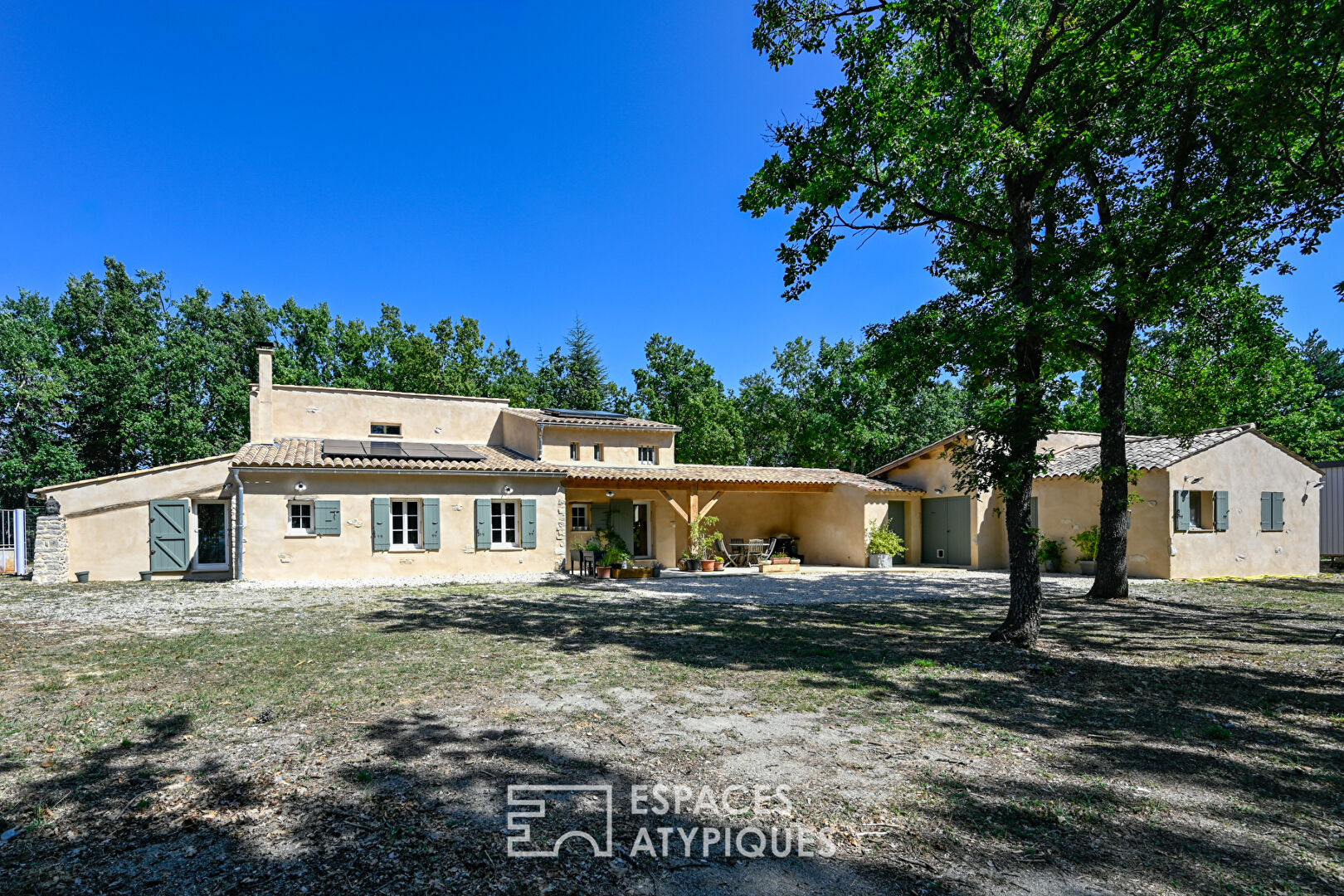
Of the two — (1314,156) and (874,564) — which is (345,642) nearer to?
(1314,156)

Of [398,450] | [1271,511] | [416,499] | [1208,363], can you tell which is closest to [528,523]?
[416,499]

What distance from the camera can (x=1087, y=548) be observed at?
53.5 ft

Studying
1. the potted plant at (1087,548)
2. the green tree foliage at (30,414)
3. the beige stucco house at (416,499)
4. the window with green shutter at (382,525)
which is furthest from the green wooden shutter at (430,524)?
the green tree foliage at (30,414)

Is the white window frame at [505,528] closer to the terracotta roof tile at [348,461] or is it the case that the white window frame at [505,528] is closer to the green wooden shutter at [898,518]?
the terracotta roof tile at [348,461]

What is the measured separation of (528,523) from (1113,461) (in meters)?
13.0

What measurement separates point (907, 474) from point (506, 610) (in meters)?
14.7

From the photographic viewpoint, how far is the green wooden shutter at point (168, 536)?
52.6 ft

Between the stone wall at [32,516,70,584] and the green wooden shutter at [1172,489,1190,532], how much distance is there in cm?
2586

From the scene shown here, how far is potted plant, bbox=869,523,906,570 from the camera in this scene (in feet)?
63.1

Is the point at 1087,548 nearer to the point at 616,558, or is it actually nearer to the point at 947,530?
the point at 947,530

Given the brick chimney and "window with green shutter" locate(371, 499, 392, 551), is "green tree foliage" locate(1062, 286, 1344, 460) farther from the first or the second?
the brick chimney

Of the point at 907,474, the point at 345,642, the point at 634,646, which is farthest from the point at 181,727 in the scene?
the point at 907,474

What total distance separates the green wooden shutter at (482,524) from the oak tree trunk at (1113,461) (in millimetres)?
13280

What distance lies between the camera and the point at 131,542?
16.2 m
